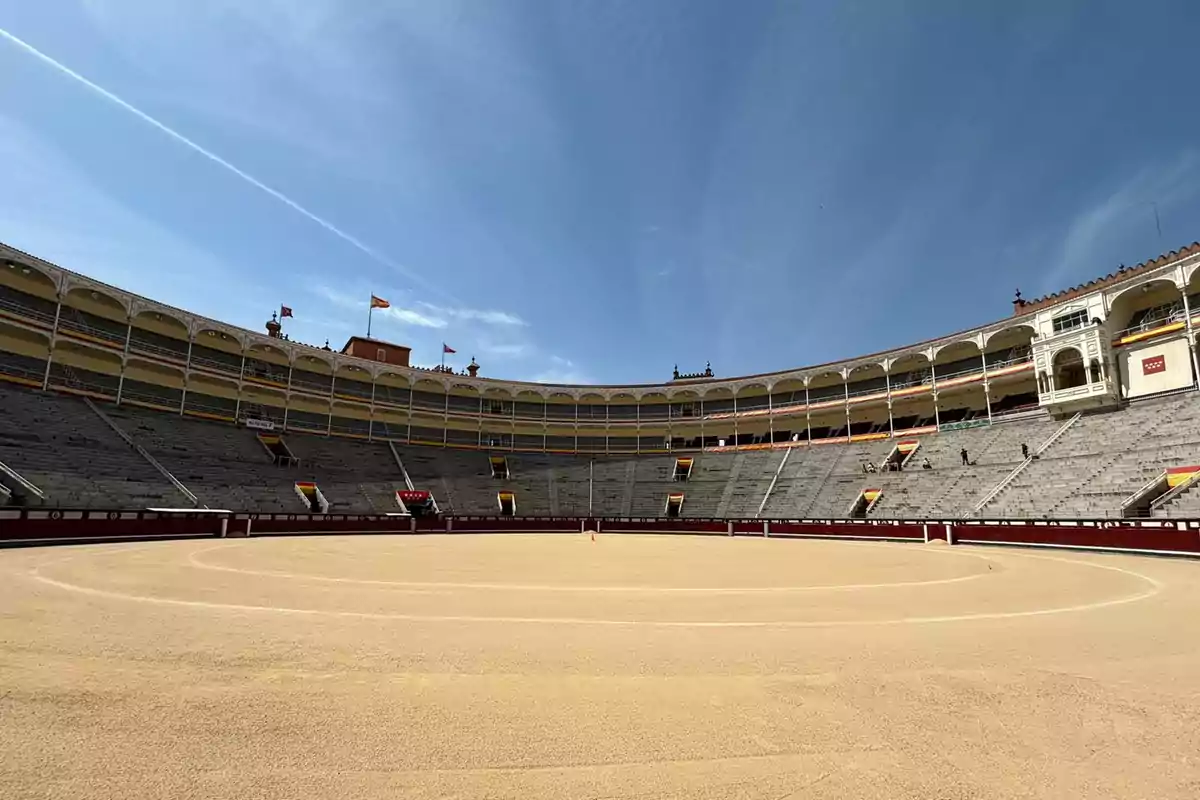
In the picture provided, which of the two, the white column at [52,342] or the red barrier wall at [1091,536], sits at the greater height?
the white column at [52,342]

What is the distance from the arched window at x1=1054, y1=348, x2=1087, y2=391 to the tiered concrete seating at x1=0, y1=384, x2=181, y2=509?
50.4m

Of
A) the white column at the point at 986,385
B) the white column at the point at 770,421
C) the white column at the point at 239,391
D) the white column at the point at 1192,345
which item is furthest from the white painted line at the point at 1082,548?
the white column at the point at 239,391

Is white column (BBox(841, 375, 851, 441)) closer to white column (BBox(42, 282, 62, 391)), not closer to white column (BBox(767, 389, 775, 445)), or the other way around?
white column (BBox(767, 389, 775, 445))

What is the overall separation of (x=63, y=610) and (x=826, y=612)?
33.9 ft

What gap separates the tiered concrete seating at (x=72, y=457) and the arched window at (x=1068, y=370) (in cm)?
5039

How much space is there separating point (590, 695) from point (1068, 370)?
41.4m

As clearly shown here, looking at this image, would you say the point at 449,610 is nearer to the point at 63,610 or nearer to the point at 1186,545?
the point at 63,610

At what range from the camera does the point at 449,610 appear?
771cm

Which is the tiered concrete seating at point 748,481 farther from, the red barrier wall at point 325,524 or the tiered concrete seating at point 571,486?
the red barrier wall at point 325,524

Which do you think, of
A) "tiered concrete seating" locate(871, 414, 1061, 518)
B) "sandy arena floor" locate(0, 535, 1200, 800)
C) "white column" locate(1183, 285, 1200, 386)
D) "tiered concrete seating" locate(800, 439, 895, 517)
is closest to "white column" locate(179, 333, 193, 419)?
"sandy arena floor" locate(0, 535, 1200, 800)

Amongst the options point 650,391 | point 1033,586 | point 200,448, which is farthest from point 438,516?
point 1033,586

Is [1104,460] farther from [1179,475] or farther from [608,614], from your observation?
[608,614]

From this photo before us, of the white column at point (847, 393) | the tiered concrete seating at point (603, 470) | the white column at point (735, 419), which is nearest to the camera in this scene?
the tiered concrete seating at point (603, 470)

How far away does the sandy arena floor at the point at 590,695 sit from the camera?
2.96 metres
